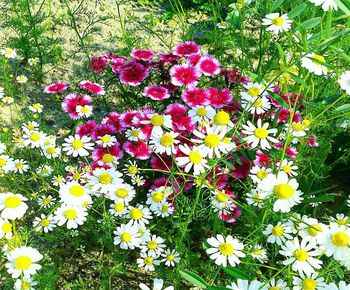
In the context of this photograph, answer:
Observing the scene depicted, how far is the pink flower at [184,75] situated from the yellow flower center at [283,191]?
0.78 m

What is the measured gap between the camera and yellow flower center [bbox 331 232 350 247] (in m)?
1.37

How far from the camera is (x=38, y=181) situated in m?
2.36

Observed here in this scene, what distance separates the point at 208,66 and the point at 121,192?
2.39 ft

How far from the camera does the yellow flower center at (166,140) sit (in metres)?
1.69

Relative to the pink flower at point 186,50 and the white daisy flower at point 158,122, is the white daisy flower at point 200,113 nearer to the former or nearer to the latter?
the white daisy flower at point 158,122

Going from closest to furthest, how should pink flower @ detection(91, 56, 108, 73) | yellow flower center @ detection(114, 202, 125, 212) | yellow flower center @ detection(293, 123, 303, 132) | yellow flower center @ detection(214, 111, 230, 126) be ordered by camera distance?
yellow flower center @ detection(214, 111, 230, 126) < yellow flower center @ detection(114, 202, 125, 212) < yellow flower center @ detection(293, 123, 303, 132) < pink flower @ detection(91, 56, 108, 73)

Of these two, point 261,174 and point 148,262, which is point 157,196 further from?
point 261,174

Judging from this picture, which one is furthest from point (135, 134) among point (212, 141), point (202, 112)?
point (212, 141)

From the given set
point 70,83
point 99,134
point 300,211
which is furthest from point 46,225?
point 70,83

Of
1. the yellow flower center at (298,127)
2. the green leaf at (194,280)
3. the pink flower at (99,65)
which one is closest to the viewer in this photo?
the green leaf at (194,280)

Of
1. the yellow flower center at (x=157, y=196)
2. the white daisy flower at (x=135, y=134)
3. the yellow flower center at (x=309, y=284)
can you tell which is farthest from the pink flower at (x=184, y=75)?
the yellow flower center at (x=309, y=284)

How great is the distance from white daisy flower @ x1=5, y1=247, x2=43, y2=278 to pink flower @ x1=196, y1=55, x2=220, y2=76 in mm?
1073

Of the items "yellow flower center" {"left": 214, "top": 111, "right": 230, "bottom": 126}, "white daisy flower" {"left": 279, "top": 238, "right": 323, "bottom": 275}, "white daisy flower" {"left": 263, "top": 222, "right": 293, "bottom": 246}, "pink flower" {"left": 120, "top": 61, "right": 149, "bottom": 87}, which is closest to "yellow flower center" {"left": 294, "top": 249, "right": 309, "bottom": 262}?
"white daisy flower" {"left": 279, "top": 238, "right": 323, "bottom": 275}

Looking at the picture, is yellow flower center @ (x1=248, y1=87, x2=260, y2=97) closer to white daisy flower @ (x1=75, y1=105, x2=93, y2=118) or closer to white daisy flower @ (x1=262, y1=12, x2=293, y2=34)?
white daisy flower @ (x1=262, y1=12, x2=293, y2=34)
